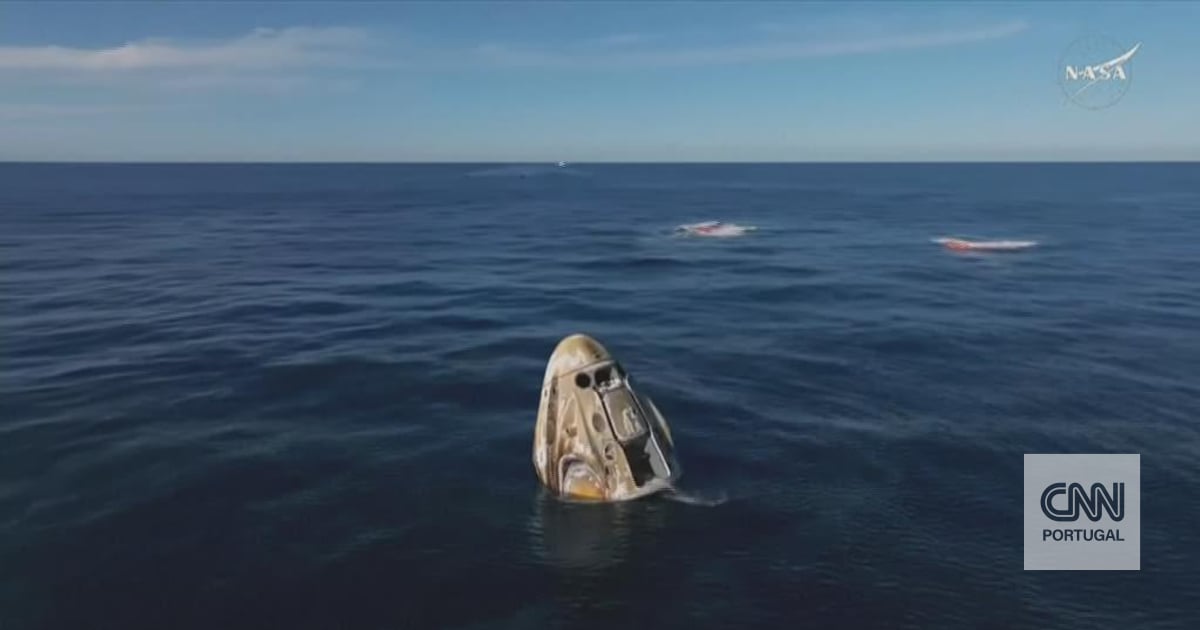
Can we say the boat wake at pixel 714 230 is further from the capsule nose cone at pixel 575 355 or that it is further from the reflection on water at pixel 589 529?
the reflection on water at pixel 589 529

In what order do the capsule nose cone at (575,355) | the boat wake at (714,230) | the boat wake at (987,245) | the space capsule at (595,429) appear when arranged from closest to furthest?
the space capsule at (595,429)
the capsule nose cone at (575,355)
the boat wake at (987,245)
the boat wake at (714,230)

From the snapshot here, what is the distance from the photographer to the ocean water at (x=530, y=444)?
83.3 feet

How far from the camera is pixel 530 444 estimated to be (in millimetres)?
37375

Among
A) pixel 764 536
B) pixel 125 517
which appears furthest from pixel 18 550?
pixel 764 536

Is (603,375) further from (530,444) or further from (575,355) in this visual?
(530,444)

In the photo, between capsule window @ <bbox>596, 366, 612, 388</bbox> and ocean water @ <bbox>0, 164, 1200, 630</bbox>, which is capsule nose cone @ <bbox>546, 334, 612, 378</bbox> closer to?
capsule window @ <bbox>596, 366, 612, 388</bbox>

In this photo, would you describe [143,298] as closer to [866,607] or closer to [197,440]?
[197,440]

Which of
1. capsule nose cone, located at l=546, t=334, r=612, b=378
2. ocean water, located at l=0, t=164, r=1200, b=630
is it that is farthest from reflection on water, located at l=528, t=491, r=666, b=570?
capsule nose cone, located at l=546, t=334, r=612, b=378

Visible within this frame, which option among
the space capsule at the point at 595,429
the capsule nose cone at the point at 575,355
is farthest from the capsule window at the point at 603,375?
the capsule nose cone at the point at 575,355

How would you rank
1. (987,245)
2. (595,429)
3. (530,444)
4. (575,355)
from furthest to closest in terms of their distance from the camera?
1. (987,245)
2. (530,444)
3. (575,355)
4. (595,429)

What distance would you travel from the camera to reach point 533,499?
103 feet

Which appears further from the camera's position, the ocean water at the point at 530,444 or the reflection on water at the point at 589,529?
the reflection on water at the point at 589,529

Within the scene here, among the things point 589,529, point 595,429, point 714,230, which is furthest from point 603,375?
point 714,230

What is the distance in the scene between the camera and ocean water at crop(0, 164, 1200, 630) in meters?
25.4
